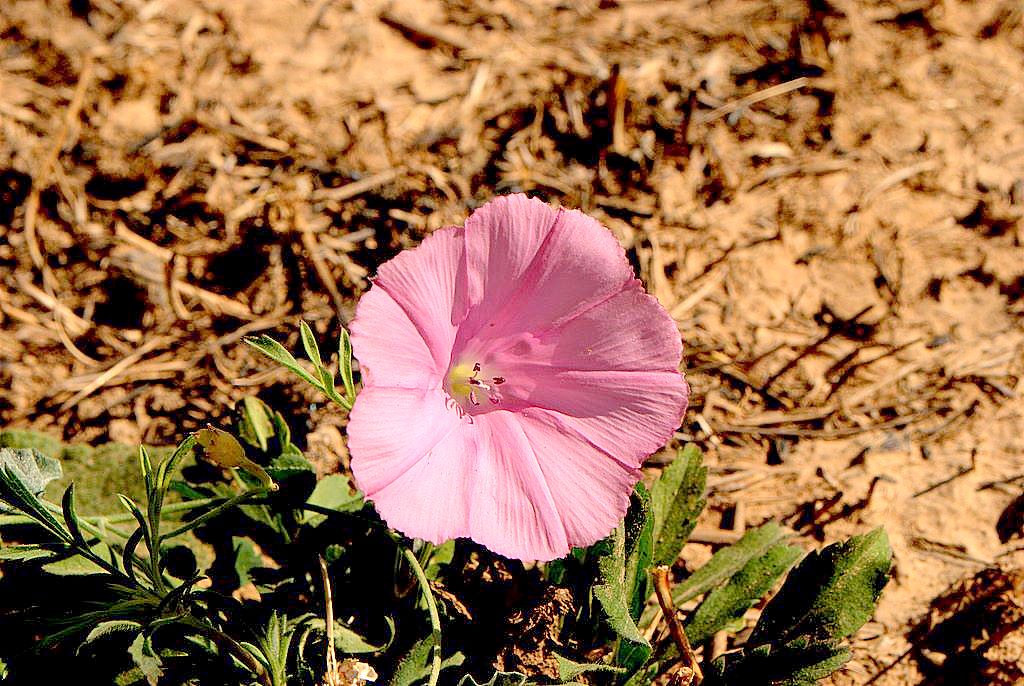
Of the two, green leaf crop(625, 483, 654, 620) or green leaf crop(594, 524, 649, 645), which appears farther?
green leaf crop(625, 483, 654, 620)

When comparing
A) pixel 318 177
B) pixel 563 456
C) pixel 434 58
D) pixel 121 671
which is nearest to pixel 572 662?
pixel 563 456

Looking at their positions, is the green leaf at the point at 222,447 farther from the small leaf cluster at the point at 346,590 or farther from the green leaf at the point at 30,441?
the green leaf at the point at 30,441

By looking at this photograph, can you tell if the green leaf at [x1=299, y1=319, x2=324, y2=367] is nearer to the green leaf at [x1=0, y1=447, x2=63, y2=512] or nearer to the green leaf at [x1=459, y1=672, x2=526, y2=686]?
the green leaf at [x1=0, y1=447, x2=63, y2=512]

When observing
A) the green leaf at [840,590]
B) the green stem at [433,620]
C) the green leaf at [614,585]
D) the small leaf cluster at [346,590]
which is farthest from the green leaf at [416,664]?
the green leaf at [840,590]

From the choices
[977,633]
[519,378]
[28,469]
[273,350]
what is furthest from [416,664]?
[977,633]

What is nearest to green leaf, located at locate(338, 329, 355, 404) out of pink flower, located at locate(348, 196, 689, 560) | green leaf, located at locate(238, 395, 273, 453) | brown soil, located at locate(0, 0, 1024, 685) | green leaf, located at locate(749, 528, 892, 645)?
pink flower, located at locate(348, 196, 689, 560)
